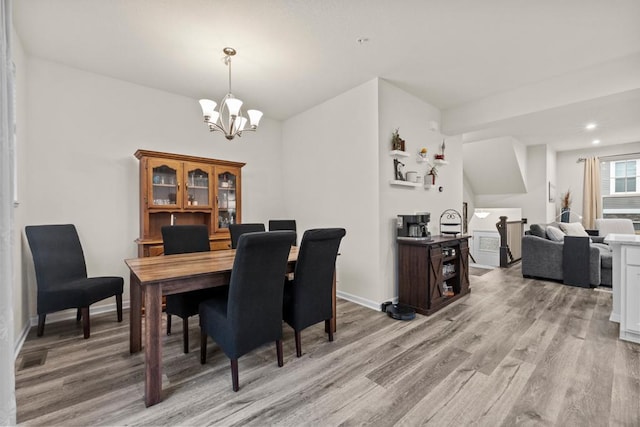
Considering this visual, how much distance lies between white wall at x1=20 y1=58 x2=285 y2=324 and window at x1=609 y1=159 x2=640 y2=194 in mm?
8908

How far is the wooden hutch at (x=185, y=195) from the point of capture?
331 cm

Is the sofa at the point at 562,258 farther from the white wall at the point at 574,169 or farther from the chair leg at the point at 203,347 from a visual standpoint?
the chair leg at the point at 203,347

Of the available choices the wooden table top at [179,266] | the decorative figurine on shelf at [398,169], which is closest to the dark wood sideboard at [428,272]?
the decorative figurine on shelf at [398,169]

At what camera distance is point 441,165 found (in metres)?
4.31

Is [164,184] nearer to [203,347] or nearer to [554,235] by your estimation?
[203,347]

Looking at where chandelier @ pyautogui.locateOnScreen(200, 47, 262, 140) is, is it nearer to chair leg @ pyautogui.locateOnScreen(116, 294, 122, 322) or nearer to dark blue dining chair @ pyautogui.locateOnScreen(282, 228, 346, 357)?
dark blue dining chair @ pyautogui.locateOnScreen(282, 228, 346, 357)

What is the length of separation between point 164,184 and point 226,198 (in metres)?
0.80

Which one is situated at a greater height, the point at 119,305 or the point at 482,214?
the point at 482,214

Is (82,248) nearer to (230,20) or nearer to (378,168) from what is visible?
(230,20)

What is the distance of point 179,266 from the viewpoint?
211 cm

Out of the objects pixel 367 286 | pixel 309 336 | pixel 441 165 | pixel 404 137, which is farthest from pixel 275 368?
pixel 441 165

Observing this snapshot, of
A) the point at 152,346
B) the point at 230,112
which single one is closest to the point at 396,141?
the point at 230,112

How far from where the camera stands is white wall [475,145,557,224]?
21.5 ft

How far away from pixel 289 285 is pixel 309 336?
1.75 feet
